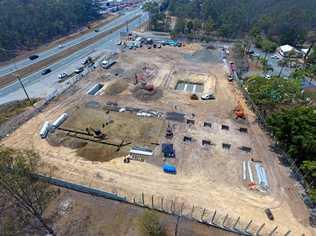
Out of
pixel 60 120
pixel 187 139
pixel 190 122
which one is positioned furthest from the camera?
pixel 190 122

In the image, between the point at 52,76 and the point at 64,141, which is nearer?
the point at 64,141

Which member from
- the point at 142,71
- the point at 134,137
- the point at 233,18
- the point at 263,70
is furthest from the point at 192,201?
the point at 233,18

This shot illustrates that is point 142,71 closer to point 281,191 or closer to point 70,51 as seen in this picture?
point 70,51

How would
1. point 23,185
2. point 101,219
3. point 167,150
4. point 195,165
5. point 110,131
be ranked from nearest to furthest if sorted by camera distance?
point 23,185 < point 101,219 < point 195,165 < point 167,150 < point 110,131

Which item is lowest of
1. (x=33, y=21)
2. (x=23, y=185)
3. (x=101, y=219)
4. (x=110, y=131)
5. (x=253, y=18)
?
(x=101, y=219)

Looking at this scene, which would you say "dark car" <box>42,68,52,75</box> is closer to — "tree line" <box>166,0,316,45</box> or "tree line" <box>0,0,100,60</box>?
"tree line" <box>0,0,100,60</box>

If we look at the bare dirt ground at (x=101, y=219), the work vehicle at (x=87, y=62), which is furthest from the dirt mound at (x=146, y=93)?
the bare dirt ground at (x=101, y=219)

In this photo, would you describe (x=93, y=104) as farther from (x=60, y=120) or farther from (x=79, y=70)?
(x=79, y=70)

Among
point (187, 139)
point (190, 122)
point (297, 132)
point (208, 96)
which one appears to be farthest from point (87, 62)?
point (297, 132)
